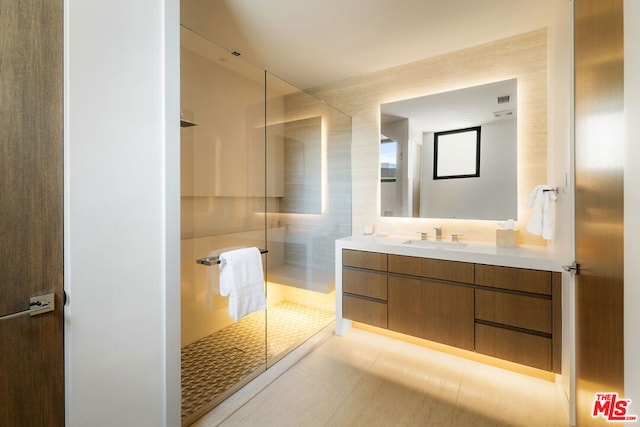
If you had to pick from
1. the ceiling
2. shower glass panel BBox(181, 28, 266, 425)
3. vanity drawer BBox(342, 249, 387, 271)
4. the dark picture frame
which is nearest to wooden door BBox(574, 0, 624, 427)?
the ceiling

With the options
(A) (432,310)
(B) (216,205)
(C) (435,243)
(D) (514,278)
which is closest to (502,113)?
(C) (435,243)

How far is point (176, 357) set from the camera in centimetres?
150

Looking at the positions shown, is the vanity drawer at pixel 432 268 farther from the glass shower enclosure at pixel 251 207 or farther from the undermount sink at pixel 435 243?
the glass shower enclosure at pixel 251 207

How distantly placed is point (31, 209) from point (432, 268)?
2.39m

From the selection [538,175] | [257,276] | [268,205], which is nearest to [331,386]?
[257,276]

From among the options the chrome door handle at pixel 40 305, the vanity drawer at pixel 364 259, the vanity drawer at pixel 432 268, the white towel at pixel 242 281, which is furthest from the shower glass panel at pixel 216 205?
the vanity drawer at pixel 432 268

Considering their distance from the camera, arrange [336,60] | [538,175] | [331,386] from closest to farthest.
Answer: [331,386] → [538,175] → [336,60]

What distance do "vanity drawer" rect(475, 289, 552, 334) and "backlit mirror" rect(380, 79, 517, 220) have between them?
792 millimetres

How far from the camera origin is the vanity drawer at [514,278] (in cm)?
192

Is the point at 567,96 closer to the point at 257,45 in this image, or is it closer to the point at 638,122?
the point at 638,122

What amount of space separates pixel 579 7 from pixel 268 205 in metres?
2.29

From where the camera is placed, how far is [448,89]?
107 inches

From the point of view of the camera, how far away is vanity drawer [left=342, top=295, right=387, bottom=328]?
8.44 feet

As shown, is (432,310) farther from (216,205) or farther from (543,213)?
(216,205)
